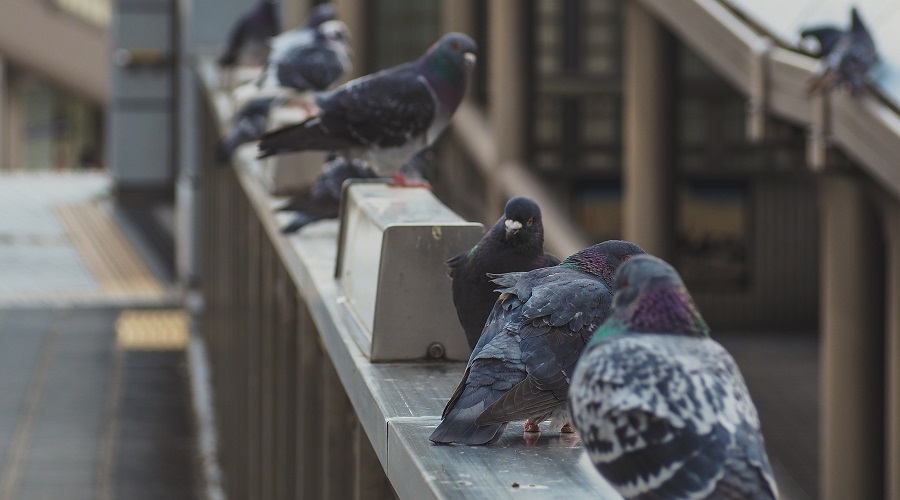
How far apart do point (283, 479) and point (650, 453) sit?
3.90 metres

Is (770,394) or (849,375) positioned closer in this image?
(849,375)

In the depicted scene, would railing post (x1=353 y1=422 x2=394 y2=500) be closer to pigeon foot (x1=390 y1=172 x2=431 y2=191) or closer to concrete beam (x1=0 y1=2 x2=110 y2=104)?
pigeon foot (x1=390 y1=172 x2=431 y2=191)

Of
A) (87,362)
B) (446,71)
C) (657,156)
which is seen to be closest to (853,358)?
(657,156)

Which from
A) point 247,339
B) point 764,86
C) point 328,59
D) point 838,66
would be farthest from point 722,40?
point 247,339

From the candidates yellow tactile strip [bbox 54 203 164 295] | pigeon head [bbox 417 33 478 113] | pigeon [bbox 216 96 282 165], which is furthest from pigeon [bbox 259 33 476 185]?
yellow tactile strip [bbox 54 203 164 295]

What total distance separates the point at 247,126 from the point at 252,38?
143 inches

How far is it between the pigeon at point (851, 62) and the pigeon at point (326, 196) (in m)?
3.05

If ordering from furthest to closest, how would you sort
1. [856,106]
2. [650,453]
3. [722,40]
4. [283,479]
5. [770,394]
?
[770,394] → [722,40] → [856,106] → [283,479] → [650,453]

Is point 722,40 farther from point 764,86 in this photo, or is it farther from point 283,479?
point 283,479

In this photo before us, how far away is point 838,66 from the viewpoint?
7922mm

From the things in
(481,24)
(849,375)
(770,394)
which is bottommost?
(770,394)

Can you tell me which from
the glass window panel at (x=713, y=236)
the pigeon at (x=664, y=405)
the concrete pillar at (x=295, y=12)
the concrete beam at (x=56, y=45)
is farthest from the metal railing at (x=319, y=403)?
the concrete beam at (x=56, y=45)

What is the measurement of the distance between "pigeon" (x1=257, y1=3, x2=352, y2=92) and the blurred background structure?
724 millimetres

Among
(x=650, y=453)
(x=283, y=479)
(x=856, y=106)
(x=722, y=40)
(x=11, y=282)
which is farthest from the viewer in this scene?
(x=11, y=282)
